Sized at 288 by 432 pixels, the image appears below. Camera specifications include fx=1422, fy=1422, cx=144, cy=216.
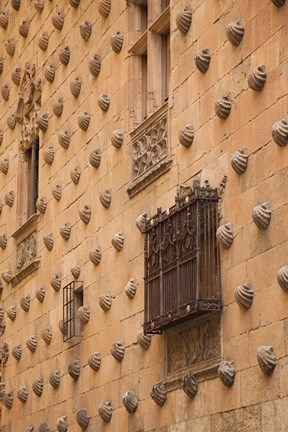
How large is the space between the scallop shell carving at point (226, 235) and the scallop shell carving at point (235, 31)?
191 centimetres

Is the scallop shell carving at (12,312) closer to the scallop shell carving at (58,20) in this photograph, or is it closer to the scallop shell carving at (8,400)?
the scallop shell carving at (8,400)

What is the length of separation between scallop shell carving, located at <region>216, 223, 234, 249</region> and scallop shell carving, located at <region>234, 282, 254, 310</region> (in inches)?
23.6

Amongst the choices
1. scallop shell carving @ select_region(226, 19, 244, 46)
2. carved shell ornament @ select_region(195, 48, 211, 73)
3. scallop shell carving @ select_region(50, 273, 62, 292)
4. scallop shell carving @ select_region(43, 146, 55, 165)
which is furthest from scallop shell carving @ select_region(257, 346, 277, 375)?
scallop shell carving @ select_region(43, 146, 55, 165)

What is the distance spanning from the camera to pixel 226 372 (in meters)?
14.2

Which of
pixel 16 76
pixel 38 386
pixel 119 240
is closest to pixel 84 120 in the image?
pixel 119 240

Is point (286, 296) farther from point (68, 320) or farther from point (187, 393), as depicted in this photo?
point (68, 320)

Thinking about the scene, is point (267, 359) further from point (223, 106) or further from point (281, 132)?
point (223, 106)

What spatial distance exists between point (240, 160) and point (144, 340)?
3.08 m

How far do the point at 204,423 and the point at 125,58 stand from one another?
5393mm

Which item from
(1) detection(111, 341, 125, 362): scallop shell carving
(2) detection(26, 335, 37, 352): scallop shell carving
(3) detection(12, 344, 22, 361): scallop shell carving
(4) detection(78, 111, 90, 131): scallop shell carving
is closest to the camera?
(1) detection(111, 341, 125, 362): scallop shell carving

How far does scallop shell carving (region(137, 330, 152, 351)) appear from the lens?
16.4 meters

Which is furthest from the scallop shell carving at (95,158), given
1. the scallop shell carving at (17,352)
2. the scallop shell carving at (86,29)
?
the scallop shell carving at (17,352)

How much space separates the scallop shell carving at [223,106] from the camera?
48.5 feet

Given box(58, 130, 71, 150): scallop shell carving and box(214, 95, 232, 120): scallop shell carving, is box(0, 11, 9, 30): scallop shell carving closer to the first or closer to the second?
box(58, 130, 71, 150): scallop shell carving
